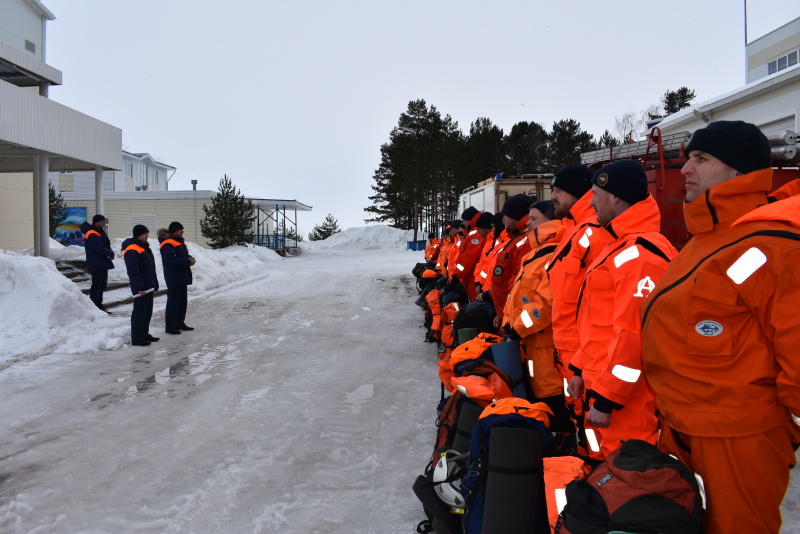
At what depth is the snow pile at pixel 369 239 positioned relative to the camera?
49750 millimetres

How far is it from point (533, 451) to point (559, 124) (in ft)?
157

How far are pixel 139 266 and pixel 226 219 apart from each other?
26207mm

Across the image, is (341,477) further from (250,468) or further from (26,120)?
(26,120)

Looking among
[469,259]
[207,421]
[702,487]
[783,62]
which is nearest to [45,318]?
[207,421]

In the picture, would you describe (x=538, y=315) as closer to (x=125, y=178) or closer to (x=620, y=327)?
(x=620, y=327)

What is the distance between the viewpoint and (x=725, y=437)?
6.26ft


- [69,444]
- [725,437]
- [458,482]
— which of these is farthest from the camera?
[69,444]

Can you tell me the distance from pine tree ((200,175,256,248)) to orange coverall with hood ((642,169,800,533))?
33.8 m

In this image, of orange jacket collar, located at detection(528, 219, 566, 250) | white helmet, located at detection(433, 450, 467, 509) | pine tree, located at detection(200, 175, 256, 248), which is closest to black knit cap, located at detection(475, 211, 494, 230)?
orange jacket collar, located at detection(528, 219, 566, 250)

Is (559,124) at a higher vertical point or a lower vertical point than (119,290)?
higher

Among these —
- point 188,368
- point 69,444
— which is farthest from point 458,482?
point 188,368

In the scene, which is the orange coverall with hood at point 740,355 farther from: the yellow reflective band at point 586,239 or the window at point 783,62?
the window at point 783,62

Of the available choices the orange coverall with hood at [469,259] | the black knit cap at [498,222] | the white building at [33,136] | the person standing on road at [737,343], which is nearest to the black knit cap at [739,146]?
the person standing on road at [737,343]

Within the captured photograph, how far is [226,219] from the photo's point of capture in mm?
33969
